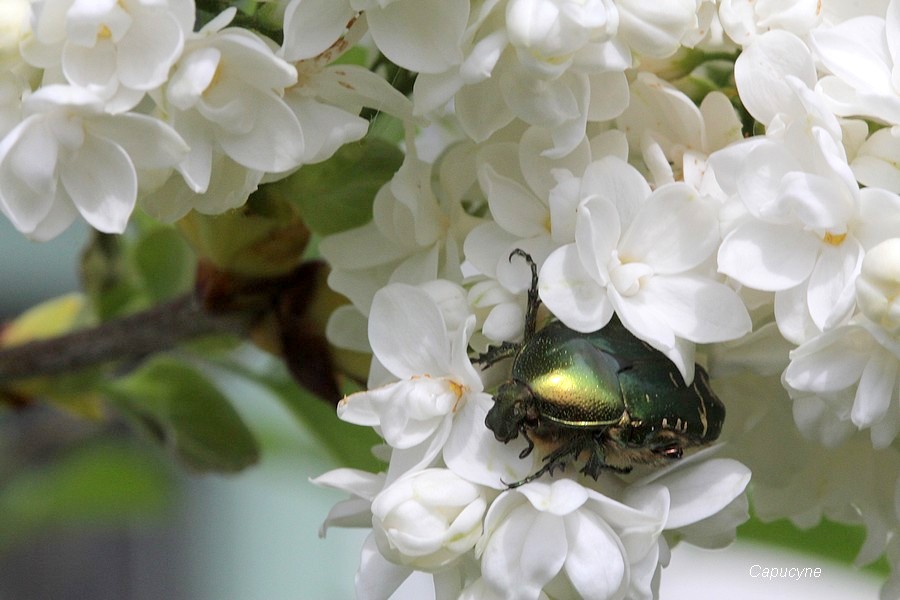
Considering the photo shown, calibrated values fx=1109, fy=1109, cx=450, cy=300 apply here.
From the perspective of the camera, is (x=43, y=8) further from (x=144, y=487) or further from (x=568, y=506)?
(x=144, y=487)

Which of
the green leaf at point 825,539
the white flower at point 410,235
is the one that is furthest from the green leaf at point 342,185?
the green leaf at point 825,539

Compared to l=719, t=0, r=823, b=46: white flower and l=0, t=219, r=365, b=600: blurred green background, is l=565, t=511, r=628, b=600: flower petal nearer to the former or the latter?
l=719, t=0, r=823, b=46: white flower

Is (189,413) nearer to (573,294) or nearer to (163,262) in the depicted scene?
(163,262)

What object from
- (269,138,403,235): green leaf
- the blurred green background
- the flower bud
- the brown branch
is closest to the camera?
the flower bud

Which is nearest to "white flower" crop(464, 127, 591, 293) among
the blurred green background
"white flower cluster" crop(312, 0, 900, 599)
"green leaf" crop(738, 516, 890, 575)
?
"white flower cluster" crop(312, 0, 900, 599)

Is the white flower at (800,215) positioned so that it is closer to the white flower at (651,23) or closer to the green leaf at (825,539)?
the white flower at (651,23)

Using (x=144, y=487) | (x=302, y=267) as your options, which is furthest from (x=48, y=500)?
(x=302, y=267)
